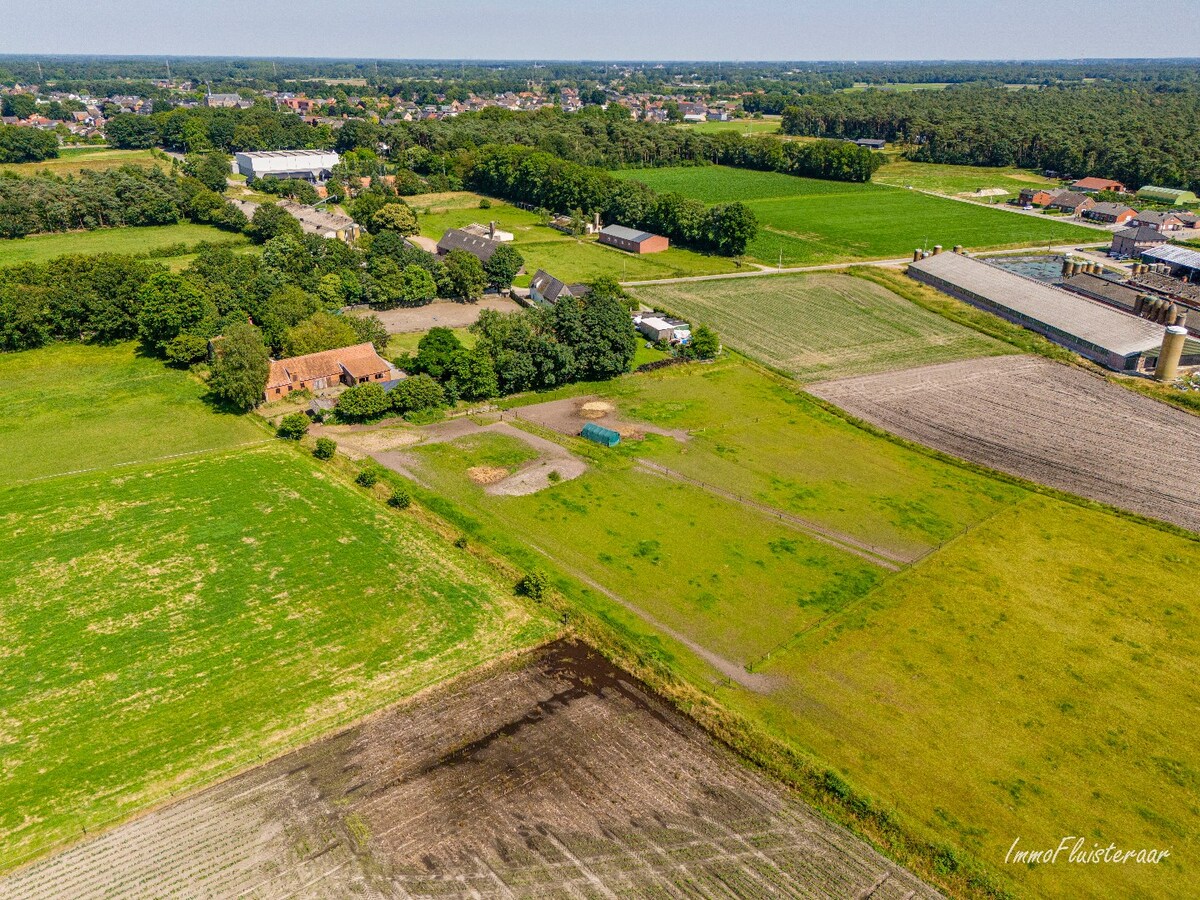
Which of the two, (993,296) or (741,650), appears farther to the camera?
(993,296)

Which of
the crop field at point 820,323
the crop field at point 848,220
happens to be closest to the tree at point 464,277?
the crop field at point 820,323

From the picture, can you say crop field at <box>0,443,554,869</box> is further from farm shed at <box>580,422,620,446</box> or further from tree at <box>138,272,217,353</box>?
tree at <box>138,272,217,353</box>

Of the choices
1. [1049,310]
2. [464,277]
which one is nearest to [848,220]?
[1049,310]

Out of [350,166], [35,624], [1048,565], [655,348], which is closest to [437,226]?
[350,166]

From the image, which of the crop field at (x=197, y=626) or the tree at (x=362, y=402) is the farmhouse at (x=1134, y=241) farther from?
the crop field at (x=197, y=626)

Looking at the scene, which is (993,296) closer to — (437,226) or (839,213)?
(839,213)

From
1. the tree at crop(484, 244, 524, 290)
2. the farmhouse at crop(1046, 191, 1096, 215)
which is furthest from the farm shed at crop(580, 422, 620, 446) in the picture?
the farmhouse at crop(1046, 191, 1096, 215)
